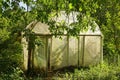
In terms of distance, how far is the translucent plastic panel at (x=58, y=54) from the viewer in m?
19.3

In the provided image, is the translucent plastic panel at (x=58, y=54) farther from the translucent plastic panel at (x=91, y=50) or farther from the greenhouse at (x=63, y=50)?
the translucent plastic panel at (x=91, y=50)

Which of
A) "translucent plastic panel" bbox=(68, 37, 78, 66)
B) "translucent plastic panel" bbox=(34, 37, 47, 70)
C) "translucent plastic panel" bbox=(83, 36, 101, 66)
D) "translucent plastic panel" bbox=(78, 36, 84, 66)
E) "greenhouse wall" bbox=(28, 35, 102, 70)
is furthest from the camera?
"translucent plastic panel" bbox=(83, 36, 101, 66)

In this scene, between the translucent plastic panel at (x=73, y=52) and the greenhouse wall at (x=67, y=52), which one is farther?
the translucent plastic panel at (x=73, y=52)

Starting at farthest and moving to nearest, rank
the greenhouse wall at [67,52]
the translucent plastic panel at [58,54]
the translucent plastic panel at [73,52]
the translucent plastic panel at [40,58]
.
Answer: the translucent plastic panel at [73,52]
the translucent plastic panel at [58,54]
the greenhouse wall at [67,52]
the translucent plastic panel at [40,58]

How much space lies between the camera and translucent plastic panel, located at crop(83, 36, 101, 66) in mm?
20766

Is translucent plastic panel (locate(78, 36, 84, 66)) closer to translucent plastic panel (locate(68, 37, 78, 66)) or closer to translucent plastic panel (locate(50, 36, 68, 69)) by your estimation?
translucent plastic panel (locate(68, 37, 78, 66))

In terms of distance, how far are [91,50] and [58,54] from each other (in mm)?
2556

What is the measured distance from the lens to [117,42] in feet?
67.5

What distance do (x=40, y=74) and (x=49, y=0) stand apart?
9.23 metres

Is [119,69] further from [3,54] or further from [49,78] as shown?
[3,54]

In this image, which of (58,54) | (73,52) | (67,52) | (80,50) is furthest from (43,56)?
(80,50)

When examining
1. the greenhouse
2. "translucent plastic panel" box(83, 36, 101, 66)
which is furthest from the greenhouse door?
"translucent plastic panel" box(83, 36, 101, 66)

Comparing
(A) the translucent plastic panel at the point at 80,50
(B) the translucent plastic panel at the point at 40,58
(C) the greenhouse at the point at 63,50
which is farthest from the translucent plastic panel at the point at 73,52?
(B) the translucent plastic panel at the point at 40,58

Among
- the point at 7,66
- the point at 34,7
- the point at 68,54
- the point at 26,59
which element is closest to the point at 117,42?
the point at 68,54
